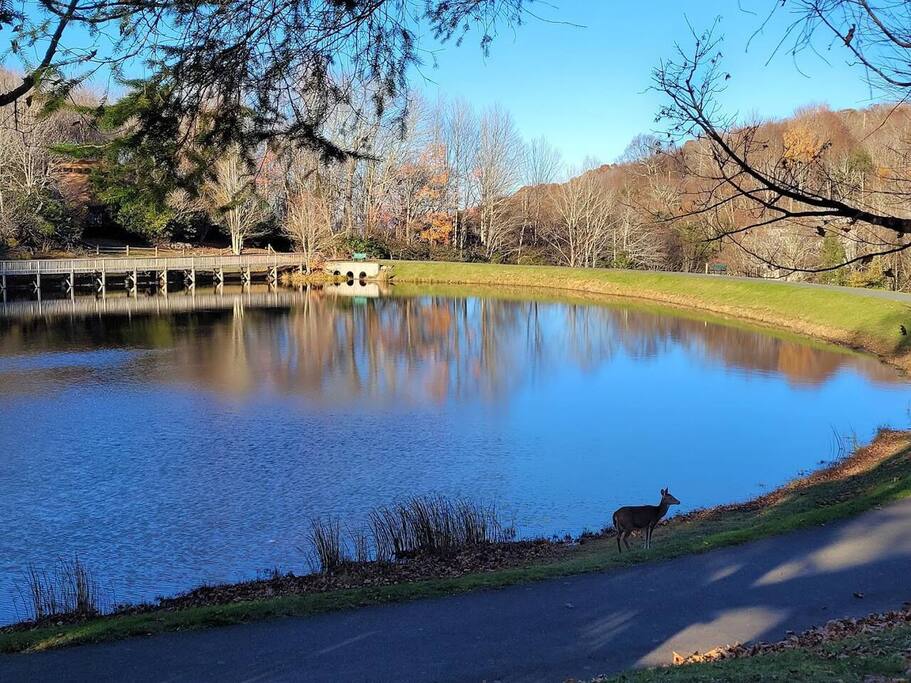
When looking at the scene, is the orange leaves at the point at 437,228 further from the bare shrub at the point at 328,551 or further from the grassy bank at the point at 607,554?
the bare shrub at the point at 328,551

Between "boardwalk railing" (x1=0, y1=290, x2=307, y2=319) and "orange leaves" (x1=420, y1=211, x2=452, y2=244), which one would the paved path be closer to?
"boardwalk railing" (x1=0, y1=290, x2=307, y2=319)

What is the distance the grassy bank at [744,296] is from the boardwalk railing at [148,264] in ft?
28.3

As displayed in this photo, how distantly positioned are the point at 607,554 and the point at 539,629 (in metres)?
2.71

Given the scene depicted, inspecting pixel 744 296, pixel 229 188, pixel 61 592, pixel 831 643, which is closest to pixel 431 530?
pixel 61 592

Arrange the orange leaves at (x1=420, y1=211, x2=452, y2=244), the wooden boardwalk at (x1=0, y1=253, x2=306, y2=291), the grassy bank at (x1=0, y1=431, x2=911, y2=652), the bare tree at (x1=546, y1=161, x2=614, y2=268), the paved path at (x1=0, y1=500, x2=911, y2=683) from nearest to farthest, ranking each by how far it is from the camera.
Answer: the paved path at (x1=0, y1=500, x2=911, y2=683), the grassy bank at (x1=0, y1=431, x2=911, y2=652), the wooden boardwalk at (x1=0, y1=253, x2=306, y2=291), the bare tree at (x1=546, y1=161, x2=614, y2=268), the orange leaves at (x1=420, y1=211, x2=452, y2=244)

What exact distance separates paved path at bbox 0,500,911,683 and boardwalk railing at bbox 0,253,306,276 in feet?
143

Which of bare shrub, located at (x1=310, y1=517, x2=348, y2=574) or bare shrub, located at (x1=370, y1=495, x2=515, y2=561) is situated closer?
bare shrub, located at (x1=310, y1=517, x2=348, y2=574)

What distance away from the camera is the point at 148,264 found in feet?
170

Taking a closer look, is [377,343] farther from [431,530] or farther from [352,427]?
[431,530]

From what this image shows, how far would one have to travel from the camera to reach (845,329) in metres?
31.9

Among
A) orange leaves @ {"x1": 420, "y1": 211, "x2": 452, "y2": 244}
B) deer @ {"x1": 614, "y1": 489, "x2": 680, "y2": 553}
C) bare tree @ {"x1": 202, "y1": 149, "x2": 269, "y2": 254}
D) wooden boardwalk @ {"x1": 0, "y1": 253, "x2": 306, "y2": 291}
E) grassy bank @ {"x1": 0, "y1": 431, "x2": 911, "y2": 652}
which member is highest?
orange leaves @ {"x1": 420, "y1": 211, "x2": 452, "y2": 244}

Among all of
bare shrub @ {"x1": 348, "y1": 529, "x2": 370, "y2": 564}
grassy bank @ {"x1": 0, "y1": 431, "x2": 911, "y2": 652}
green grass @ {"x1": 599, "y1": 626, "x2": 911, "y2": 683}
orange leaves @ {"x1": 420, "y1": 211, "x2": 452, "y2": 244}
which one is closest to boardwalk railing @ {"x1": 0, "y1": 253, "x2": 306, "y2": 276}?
orange leaves @ {"x1": 420, "y1": 211, "x2": 452, "y2": 244}

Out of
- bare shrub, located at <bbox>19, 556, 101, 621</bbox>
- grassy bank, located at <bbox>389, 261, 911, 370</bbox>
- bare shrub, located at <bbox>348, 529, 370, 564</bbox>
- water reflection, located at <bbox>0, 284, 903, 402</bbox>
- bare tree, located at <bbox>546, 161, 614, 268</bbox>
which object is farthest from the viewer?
bare tree, located at <bbox>546, 161, 614, 268</bbox>

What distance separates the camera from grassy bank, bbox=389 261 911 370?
3002 centimetres
